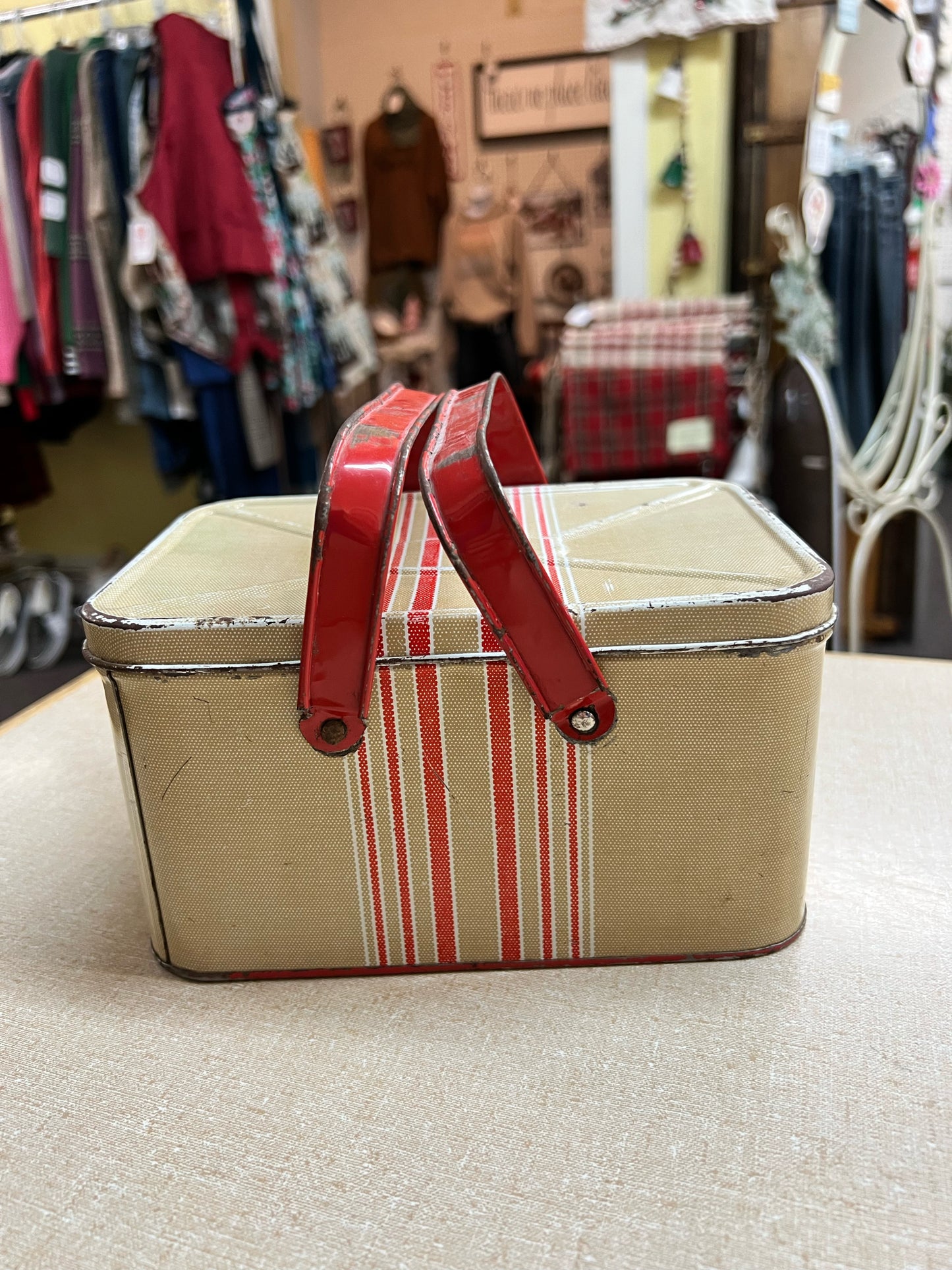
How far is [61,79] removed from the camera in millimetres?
1622

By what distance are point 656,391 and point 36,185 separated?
1.13 metres

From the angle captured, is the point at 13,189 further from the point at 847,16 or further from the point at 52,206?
the point at 847,16

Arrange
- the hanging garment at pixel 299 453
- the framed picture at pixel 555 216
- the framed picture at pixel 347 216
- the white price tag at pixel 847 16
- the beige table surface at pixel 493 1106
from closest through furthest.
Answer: the beige table surface at pixel 493 1106
the white price tag at pixel 847 16
the hanging garment at pixel 299 453
the framed picture at pixel 555 216
the framed picture at pixel 347 216

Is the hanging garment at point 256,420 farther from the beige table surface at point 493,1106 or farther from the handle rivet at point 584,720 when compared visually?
the handle rivet at point 584,720

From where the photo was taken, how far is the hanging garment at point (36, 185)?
1.63 meters

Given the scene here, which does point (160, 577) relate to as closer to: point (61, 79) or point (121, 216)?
point (121, 216)

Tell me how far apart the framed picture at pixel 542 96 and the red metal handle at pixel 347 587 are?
2.60 metres

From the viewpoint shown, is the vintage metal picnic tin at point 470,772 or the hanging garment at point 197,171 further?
the hanging garment at point 197,171

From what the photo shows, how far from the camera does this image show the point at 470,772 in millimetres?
443

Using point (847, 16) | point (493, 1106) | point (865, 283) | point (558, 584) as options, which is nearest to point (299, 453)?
point (865, 283)

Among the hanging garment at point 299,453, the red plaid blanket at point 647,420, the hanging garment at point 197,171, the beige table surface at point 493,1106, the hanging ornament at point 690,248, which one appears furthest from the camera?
the hanging garment at point 299,453

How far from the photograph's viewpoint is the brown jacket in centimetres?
257

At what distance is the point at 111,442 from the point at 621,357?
1.52 metres

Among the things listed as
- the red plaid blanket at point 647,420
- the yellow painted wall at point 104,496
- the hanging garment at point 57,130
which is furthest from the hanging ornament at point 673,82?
the yellow painted wall at point 104,496
